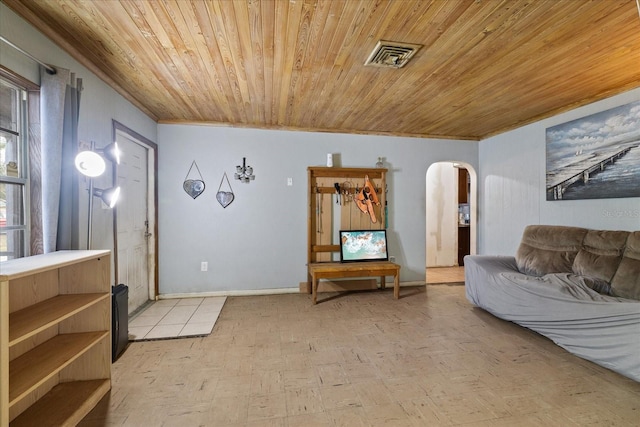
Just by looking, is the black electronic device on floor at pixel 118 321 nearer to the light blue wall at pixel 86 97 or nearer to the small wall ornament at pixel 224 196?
the light blue wall at pixel 86 97

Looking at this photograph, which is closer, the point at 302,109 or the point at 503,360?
the point at 503,360

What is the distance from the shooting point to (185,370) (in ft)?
6.90

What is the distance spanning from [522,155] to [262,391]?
13.9 feet

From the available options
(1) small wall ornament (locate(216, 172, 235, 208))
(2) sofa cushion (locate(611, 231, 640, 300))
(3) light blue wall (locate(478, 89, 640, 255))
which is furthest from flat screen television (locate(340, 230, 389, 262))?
(2) sofa cushion (locate(611, 231, 640, 300))

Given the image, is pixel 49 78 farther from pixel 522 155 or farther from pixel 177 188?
pixel 522 155

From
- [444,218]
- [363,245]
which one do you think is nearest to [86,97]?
[363,245]

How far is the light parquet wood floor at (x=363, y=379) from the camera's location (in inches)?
64.5

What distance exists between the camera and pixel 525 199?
3.77 m

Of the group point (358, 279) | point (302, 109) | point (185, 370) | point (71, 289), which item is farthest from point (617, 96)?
point (71, 289)

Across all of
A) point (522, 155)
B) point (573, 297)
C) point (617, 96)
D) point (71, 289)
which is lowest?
point (573, 297)

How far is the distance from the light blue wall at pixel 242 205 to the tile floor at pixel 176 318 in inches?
10.6

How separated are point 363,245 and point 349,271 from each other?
2.00 feet

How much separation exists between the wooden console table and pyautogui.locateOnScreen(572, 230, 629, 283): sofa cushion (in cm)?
183

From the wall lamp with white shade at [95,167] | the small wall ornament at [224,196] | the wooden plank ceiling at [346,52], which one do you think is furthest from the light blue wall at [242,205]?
the wall lamp with white shade at [95,167]
